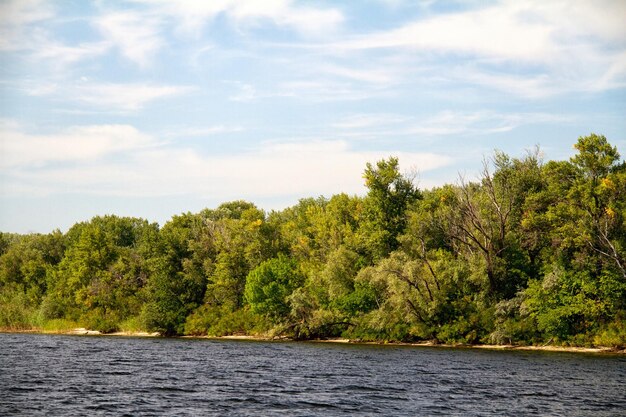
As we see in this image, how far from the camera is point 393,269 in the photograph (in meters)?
84.2

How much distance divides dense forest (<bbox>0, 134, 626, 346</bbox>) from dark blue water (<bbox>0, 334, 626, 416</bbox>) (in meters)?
8.64

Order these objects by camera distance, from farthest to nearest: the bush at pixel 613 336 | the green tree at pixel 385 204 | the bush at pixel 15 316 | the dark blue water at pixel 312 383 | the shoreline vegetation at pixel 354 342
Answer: the bush at pixel 15 316
the green tree at pixel 385 204
the shoreline vegetation at pixel 354 342
the bush at pixel 613 336
the dark blue water at pixel 312 383

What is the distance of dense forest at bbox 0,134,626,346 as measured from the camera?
74312 millimetres

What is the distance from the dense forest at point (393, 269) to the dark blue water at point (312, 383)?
864 centimetres

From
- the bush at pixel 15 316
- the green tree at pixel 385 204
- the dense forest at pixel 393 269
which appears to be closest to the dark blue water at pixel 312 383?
A: the dense forest at pixel 393 269

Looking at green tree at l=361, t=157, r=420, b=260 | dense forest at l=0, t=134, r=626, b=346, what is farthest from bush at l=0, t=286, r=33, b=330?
green tree at l=361, t=157, r=420, b=260

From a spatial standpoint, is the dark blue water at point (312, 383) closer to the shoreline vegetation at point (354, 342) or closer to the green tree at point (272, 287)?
the shoreline vegetation at point (354, 342)

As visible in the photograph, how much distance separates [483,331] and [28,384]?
168 ft

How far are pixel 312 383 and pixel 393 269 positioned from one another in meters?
37.2

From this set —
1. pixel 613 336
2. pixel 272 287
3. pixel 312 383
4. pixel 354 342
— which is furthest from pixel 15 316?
pixel 613 336

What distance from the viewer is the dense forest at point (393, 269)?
74.3m

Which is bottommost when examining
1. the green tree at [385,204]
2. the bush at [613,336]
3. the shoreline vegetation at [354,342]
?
the shoreline vegetation at [354,342]

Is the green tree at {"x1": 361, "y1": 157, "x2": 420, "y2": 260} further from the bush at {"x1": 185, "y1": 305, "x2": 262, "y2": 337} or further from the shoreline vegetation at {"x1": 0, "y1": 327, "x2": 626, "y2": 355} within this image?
the bush at {"x1": 185, "y1": 305, "x2": 262, "y2": 337}

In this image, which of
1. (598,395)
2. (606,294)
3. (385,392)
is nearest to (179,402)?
(385,392)
